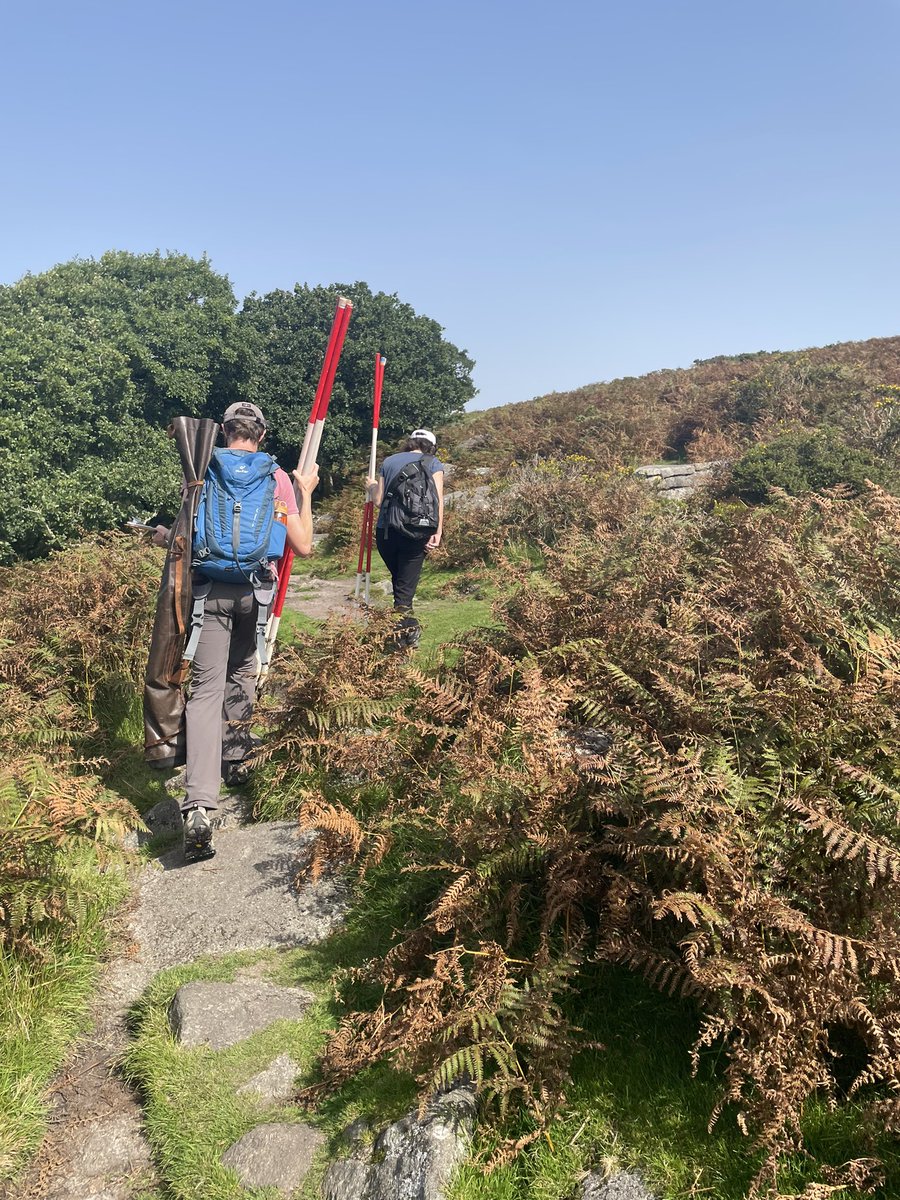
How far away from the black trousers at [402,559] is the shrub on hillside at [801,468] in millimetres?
5570

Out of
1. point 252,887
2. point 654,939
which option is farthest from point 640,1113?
point 252,887

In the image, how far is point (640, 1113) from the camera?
8.83 feet

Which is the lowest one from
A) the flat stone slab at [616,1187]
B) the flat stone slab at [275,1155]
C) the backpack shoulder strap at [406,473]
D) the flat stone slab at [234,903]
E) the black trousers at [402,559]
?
the flat stone slab at [275,1155]

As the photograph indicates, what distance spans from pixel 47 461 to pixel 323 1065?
1535cm

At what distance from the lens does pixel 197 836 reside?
5078 millimetres

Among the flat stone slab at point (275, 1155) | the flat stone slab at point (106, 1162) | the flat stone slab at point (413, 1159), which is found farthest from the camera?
the flat stone slab at point (106, 1162)

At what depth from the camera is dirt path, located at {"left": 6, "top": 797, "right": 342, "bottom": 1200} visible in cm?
333

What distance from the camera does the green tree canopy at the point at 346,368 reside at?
992 inches

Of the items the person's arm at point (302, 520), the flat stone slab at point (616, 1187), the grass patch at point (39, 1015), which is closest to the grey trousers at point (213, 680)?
the person's arm at point (302, 520)

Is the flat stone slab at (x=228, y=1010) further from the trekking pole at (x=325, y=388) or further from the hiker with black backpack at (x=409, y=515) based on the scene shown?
the trekking pole at (x=325, y=388)

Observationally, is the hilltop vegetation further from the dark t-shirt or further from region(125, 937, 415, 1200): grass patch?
the dark t-shirt

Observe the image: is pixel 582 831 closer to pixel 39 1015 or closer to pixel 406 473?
pixel 39 1015

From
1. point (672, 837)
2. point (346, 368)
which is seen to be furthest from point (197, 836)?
point (346, 368)

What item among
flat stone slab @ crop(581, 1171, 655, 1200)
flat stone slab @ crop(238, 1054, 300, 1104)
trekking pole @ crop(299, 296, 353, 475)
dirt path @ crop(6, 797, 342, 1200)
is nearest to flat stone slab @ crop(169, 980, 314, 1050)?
flat stone slab @ crop(238, 1054, 300, 1104)
